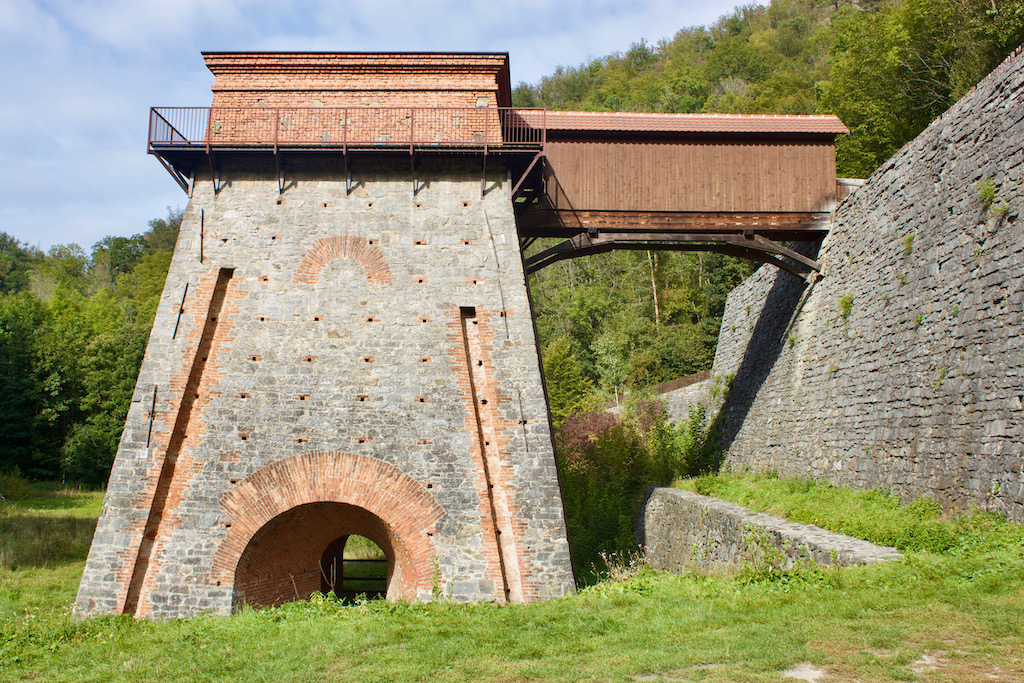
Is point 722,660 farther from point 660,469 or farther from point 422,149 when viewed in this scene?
point 660,469

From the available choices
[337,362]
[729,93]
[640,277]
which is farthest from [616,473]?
[729,93]

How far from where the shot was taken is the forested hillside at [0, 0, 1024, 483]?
2506cm

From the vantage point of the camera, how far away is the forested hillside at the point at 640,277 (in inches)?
987

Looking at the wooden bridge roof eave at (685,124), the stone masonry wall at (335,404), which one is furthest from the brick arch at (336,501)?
the wooden bridge roof eave at (685,124)

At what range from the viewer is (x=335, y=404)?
11.5 metres

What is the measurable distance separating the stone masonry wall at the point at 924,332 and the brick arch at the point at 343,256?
8.68m

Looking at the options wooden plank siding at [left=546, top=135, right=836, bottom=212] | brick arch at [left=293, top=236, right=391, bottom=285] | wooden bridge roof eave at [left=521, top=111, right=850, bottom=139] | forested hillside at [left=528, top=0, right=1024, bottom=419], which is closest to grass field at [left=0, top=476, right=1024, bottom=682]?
brick arch at [left=293, top=236, right=391, bottom=285]

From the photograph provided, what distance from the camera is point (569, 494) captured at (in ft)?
66.5

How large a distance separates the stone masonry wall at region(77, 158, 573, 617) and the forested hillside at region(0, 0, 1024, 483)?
18904 mm

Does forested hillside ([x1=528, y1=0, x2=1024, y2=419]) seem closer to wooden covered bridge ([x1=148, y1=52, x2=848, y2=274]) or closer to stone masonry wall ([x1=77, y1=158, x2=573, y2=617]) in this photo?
wooden covered bridge ([x1=148, y1=52, x2=848, y2=274])

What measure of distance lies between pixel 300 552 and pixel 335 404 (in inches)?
103

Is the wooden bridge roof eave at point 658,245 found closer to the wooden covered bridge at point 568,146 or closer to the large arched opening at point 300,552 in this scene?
the wooden covered bridge at point 568,146

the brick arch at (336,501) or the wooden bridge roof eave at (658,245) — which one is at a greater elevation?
the wooden bridge roof eave at (658,245)

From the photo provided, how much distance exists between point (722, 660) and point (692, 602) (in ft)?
8.15
